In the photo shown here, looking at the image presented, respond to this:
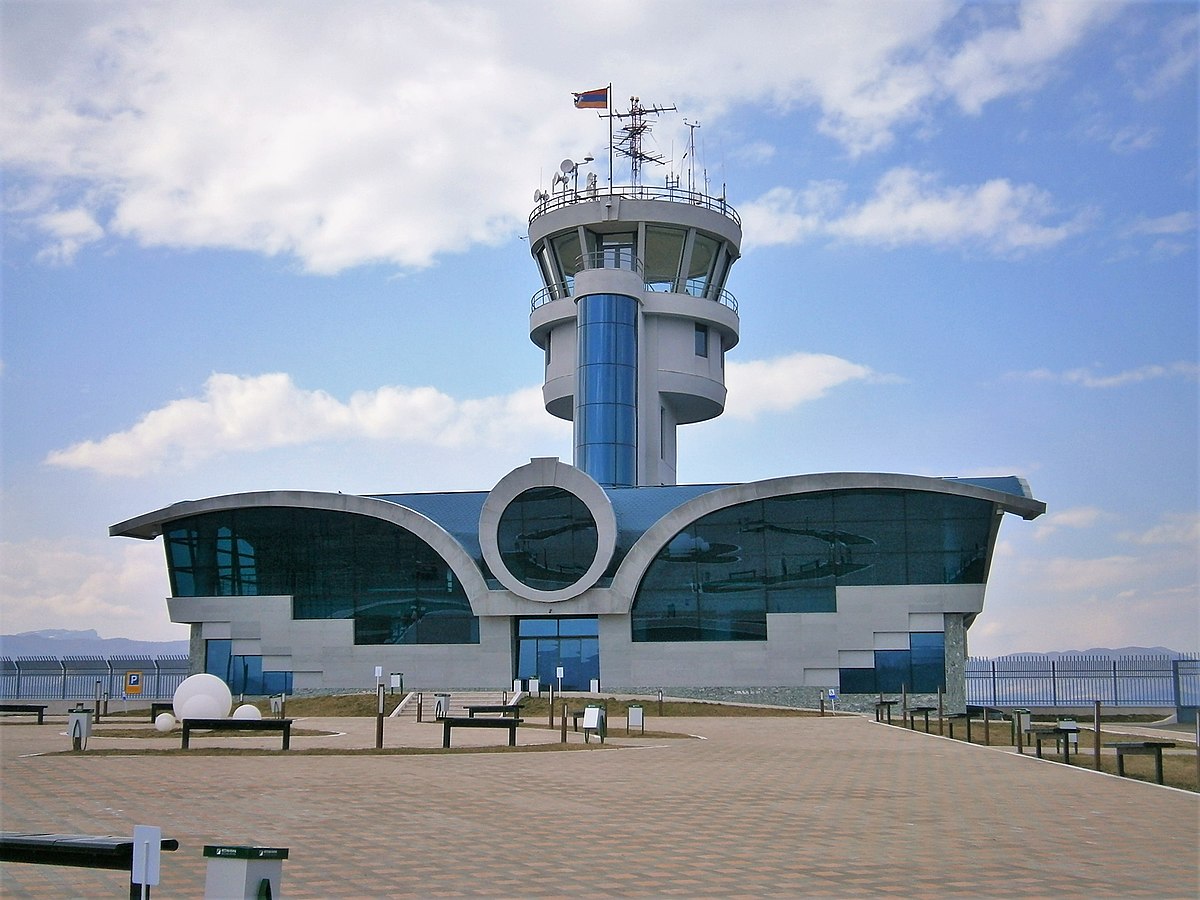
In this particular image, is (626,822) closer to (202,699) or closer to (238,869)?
(238,869)

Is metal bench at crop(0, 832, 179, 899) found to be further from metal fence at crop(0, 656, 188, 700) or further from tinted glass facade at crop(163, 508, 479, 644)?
metal fence at crop(0, 656, 188, 700)

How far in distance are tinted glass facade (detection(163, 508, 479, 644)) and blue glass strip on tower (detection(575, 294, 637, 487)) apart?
11012mm

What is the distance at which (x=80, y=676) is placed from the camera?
6031cm

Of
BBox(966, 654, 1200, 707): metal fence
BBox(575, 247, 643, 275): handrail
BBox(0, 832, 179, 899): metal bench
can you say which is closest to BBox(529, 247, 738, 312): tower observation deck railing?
BBox(575, 247, 643, 275): handrail

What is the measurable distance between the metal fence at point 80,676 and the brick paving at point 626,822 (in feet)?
124

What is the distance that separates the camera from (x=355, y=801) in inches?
615

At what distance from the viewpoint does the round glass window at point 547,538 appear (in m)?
50.2

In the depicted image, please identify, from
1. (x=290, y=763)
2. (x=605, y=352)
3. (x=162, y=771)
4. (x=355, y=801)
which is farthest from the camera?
(x=605, y=352)

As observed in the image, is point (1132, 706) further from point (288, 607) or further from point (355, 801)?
point (355, 801)

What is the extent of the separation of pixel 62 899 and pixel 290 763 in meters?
11.5

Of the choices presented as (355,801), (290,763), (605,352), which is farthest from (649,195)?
(355,801)

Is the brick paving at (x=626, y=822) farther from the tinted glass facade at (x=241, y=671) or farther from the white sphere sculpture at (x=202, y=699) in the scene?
the tinted glass facade at (x=241, y=671)

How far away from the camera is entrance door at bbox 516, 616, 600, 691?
167 ft

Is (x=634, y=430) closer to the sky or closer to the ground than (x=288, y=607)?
closer to the sky
